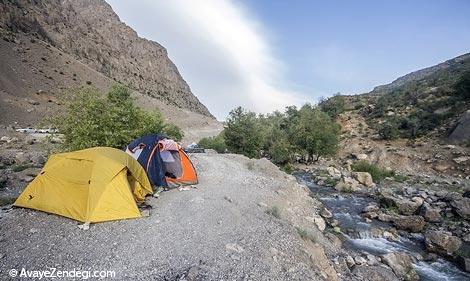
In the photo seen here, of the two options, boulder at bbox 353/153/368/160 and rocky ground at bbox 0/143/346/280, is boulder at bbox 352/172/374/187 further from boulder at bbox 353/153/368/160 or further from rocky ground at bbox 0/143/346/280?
rocky ground at bbox 0/143/346/280

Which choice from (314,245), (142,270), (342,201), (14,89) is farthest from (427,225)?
(14,89)

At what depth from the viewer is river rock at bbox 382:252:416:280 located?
12.6 metres

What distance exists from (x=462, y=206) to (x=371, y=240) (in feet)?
25.2

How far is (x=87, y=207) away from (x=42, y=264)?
2.51m

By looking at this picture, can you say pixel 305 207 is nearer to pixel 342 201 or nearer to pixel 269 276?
pixel 342 201

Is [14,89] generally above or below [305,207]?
above

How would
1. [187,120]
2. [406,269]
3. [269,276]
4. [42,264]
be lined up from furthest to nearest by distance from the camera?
[187,120] < [406,269] < [269,276] < [42,264]

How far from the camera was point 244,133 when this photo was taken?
34344 millimetres

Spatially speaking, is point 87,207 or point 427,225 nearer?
point 87,207

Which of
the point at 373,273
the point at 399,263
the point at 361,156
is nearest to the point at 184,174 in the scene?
the point at 373,273

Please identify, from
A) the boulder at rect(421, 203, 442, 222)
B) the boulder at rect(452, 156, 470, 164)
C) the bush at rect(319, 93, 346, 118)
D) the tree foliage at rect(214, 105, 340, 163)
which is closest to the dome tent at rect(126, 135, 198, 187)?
the boulder at rect(421, 203, 442, 222)

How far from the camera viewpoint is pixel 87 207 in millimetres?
10008

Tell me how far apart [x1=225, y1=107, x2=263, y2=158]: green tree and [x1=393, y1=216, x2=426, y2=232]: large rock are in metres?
17.7

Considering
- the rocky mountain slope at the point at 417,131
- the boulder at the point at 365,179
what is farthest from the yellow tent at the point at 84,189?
the rocky mountain slope at the point at 417,131
